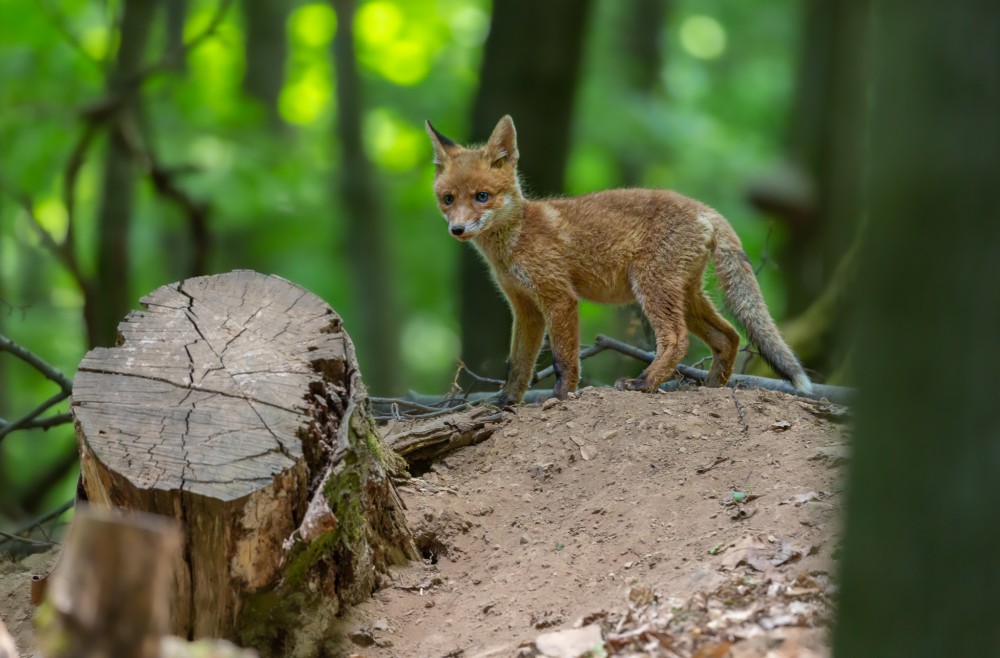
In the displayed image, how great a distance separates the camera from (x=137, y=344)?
4891 millimetres

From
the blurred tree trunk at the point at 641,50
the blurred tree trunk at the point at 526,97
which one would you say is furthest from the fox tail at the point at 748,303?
the blurred tree trunk at the point at 641,50

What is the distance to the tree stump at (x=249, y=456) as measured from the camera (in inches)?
164

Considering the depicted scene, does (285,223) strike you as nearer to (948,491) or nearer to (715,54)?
Result: (948,491)

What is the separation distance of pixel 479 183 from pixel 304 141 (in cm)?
1173

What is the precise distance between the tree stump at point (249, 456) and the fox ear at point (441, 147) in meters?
3.13

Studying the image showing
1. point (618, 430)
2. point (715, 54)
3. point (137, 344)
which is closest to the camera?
point (137, 344)

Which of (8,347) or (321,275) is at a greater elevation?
(8,347)

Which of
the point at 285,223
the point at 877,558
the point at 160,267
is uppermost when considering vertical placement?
the point at 877,558

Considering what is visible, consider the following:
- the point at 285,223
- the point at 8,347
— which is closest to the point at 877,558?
the point at 8,347

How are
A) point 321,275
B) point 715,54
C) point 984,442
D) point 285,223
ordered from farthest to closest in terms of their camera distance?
point 715,54 < point 321,275 < point 285,223 < point 984,442

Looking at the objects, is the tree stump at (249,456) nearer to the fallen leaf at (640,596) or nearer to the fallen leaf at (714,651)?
the fallen leaf at (640,596)

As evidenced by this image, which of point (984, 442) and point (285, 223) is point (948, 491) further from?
point (285, 223)

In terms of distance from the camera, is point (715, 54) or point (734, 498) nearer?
point (734, 498)

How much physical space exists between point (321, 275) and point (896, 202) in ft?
55.4
